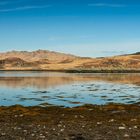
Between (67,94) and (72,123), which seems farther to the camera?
(67,94)

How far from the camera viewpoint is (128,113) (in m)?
32.3

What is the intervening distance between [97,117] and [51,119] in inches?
155

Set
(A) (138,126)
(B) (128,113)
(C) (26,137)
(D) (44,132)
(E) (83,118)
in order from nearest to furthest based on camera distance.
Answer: (C) (26,137) → (D) (44,132) → (A) (138,126) → (E) (83,118) → (B) (128,113)

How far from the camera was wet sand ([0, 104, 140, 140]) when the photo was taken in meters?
21.7

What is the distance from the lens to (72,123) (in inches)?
1037

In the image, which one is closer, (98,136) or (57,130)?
(98,136)

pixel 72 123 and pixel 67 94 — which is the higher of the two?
pixel 72 123

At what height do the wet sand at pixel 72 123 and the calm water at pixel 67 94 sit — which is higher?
the wet sand at pixel 72 123

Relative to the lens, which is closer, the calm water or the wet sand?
the wet sand

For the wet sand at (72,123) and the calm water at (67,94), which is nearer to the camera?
the wet sand at (72,123)

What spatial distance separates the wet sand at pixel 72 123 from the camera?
21664mm

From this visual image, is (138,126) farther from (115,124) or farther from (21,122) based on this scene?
(21,122)

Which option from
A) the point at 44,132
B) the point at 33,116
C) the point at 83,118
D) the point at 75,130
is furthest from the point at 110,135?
the point at 33,116

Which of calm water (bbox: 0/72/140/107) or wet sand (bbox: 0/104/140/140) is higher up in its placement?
wet sand (bbox: 0/104/140/140)
